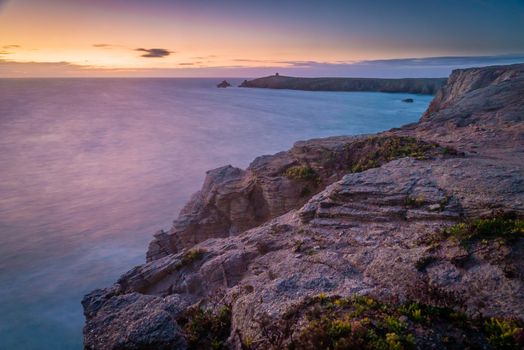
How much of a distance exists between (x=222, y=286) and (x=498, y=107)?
69.5ft

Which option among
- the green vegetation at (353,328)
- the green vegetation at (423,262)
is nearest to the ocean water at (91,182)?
the green vegetation at (353,328)

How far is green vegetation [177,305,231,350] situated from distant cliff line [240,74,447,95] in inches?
5700

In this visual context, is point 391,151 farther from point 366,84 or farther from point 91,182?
point 366,84

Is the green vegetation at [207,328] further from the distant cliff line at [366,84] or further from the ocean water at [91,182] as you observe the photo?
the distant cliff line at [366,84]

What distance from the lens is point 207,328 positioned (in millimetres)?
9641

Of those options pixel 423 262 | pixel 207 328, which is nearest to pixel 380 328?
pixel 423 262

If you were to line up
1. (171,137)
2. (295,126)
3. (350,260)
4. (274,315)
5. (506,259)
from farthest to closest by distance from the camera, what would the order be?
(295,126) → (171,137) → (350,260) → (506,259) → (274,315)

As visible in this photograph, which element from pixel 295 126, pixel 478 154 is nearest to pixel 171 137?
pixel 295 126

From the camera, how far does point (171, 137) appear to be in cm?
5972

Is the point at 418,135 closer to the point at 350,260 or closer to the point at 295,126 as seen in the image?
the point at 350,260

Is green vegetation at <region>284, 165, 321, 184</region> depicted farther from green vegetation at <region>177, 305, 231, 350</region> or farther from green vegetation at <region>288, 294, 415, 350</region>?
green vegetation at <region>288, 294, 415, 350</region>

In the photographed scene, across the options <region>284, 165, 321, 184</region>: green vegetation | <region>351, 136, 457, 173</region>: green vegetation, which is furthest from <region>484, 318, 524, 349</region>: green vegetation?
<region>284, 165, 321, 184</region>: green vegetation

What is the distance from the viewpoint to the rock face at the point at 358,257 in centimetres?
847

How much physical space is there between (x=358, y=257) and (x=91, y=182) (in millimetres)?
34142
